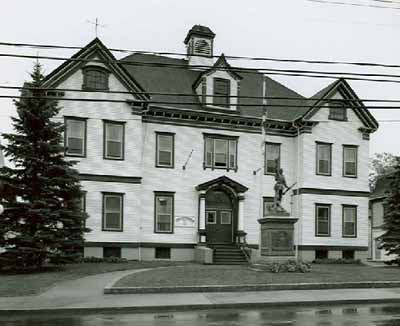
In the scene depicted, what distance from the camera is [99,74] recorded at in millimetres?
28953

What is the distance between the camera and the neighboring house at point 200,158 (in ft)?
93.6

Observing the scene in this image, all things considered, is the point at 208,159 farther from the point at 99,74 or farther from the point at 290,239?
the point at 290,239

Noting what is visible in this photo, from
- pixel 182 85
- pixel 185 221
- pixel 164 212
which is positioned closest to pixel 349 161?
pixel 185 221

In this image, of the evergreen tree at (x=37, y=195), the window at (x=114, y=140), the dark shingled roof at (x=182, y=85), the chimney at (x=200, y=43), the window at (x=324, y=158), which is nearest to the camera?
the evergreen tree at (x=37, y=195)

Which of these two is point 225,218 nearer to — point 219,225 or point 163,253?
point 219,225

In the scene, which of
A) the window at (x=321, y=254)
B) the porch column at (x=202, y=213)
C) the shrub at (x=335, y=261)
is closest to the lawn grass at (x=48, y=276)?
the porch column at (x=202, y=213)

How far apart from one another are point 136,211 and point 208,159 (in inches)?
204

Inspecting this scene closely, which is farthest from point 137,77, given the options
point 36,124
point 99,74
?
point 36,124

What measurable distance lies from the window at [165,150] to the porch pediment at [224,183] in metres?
2.04

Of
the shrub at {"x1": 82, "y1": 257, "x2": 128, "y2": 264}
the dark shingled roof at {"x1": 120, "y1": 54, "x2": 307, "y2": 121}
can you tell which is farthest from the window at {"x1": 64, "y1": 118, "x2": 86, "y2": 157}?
the shrub at {"x1": 82, "y1": 257, "x2": 128, "y2": 264}

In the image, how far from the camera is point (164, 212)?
30016 millimetres

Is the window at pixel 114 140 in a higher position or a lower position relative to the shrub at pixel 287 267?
higher

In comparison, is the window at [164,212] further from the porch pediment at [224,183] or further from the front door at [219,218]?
the front door at [219,218]

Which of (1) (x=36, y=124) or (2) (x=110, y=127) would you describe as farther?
(2) (x=110, y=127)
